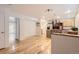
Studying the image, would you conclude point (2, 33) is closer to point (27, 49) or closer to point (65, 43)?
point (27, 49)

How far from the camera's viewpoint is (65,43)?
14.4 feet

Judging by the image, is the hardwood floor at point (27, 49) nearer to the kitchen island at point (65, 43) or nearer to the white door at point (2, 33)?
the white door at point (2, 33)

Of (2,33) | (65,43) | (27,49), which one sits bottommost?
(27,49)

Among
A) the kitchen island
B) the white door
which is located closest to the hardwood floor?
the white door

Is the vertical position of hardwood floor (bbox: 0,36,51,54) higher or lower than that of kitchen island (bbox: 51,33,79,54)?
lower

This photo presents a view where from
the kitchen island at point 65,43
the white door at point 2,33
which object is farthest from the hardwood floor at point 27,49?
the kitchen island at point 65,43

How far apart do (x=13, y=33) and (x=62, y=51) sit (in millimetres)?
6027

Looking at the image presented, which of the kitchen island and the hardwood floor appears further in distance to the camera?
the hardwood floor

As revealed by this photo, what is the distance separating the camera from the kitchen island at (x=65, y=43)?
3.92 metres

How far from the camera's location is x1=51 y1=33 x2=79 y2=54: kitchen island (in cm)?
392

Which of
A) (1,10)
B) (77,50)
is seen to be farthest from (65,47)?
(1,10)

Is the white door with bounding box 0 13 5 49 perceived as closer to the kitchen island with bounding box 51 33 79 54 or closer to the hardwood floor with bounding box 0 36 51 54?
the hardwood floor with bounding box 0 36 51 54

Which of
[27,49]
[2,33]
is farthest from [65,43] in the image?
[2,33]

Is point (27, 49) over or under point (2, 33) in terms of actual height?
under
